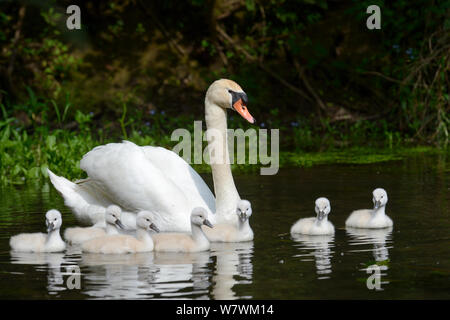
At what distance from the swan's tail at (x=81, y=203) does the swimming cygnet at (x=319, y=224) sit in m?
1.90

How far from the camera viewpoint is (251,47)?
19.2m

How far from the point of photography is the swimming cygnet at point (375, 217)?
28.2ft

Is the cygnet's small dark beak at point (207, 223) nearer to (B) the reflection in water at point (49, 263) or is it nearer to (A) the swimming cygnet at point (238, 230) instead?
(A) the swimming cygnet at point (238, 230)

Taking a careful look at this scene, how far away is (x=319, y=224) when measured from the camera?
8281mm

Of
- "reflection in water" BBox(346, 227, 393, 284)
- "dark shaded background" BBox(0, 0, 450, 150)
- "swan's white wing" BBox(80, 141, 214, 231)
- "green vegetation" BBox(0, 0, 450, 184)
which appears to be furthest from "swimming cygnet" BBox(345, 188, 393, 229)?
"dark shaded background" BBox(0, 0, 450, 150)

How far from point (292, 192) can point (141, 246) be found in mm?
3491

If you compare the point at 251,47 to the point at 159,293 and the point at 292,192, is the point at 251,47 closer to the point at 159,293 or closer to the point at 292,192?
the point at 292,192

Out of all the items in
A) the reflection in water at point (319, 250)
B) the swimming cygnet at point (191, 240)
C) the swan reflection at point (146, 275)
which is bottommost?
the swan reflection at point (146, 275)

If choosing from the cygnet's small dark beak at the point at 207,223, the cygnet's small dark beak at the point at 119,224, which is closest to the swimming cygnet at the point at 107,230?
the cygnet's small dark beak at the point at 119,224

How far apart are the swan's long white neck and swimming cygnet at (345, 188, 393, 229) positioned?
1029 millimetres

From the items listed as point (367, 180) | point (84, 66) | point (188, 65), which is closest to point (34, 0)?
point (84, 66)
